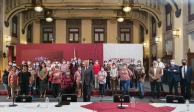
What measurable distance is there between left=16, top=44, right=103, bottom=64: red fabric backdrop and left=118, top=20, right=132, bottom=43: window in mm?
13195

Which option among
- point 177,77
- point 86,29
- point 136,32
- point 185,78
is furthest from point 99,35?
point 185,78

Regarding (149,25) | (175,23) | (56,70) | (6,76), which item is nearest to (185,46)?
(175,23)

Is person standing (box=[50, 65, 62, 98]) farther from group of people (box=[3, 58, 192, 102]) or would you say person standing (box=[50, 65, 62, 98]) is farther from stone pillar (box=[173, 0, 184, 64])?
stone pillar (box=[173, 0, 184, 64])

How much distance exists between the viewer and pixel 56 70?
65.4 feet

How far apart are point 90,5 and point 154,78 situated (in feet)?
44.2

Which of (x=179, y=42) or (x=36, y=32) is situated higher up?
(x=36, y=32)

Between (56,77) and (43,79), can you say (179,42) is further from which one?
(43,79)

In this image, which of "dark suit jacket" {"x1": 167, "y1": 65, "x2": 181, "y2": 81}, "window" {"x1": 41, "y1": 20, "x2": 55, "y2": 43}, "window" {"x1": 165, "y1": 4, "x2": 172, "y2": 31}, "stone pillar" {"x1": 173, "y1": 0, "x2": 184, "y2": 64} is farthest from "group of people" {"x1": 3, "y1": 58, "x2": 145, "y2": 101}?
"window" {"x1": 41, "y1": 20, "x2": 55, "y2": 43}

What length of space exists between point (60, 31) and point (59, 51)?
13.4m

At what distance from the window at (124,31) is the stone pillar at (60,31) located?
4914 millimetres

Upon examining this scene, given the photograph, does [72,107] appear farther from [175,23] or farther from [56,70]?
[175,23]

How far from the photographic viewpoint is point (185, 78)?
1903 cm

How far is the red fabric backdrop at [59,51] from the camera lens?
25.9 meters

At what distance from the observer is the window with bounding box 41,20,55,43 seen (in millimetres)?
39906
